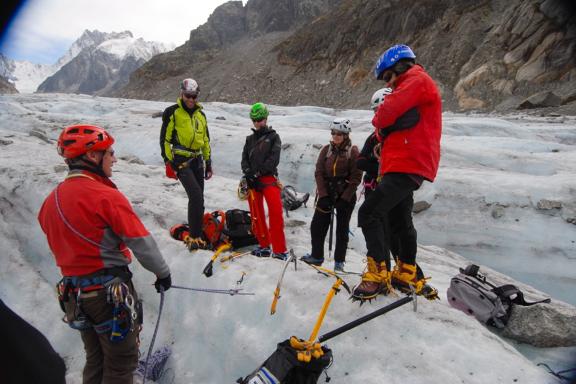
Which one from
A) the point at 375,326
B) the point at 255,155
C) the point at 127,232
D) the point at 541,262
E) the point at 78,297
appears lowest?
the point at 541,262

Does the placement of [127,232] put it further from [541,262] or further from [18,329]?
[541,262]

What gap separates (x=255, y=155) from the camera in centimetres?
452

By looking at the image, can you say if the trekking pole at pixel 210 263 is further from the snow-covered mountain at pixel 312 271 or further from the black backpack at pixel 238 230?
the black backpack at pixel 238 230

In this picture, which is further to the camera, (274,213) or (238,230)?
(238,230)

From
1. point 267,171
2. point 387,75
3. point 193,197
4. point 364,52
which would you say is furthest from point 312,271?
point 364,52

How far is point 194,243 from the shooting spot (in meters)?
4.44

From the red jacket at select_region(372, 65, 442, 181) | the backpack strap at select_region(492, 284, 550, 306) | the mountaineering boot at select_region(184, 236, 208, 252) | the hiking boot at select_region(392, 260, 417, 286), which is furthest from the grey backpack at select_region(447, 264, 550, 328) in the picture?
the mountaineering boot at select_region(184, 236, 208, 252)

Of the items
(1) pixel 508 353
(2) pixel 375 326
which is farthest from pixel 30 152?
(1) pixel 508 353

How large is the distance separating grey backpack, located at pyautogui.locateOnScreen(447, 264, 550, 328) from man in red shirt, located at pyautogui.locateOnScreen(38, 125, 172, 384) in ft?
8.74

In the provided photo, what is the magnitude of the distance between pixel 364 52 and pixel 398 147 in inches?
1611

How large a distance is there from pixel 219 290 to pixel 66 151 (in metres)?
1.96

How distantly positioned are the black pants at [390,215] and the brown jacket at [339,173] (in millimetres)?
1032

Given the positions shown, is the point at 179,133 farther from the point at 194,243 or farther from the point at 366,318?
the point at 366,318

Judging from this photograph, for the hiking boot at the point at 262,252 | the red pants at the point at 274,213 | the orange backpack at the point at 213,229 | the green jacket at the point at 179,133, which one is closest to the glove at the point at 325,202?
the red pants at the point at 274,213
